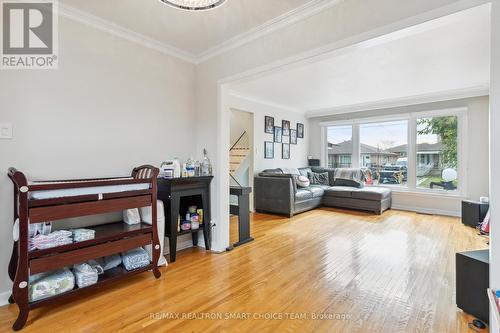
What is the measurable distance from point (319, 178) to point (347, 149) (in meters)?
1.14

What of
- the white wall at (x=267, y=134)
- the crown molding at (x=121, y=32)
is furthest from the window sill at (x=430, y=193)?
the crown molding at (x=121, y=32)

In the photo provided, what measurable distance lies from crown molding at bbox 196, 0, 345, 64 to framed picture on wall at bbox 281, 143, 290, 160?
3.41 m

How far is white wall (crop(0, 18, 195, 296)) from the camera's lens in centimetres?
194

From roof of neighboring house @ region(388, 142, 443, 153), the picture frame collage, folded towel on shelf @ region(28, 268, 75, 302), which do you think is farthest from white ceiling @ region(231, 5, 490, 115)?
folded towel on shelf @ region(28, 268, 75, 302)

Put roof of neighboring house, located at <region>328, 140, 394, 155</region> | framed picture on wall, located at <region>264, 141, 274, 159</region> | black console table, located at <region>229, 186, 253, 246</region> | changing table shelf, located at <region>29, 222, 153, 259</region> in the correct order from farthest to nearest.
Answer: roof of neighboring house, located at <region>328, 140, 394, 155</region>
framed picture on wall, located at <region>264, 141, 274, 159</region>
black console table, located at <region>229, 186, 253, 246</region>
changing table shelf, located at <region>29, 222, 153, 259</region>

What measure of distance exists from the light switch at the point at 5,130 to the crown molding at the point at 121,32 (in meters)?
1.04

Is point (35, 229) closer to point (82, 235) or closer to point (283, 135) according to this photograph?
point (82, 235)

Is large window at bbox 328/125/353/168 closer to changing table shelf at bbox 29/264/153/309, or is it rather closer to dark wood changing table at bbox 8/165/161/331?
dark wood changing table at bbox 8/165/161/331

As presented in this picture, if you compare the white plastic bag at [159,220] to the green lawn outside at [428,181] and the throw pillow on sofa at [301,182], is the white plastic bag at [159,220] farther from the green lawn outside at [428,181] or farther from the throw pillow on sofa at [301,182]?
the green lawn outside at [428,181]

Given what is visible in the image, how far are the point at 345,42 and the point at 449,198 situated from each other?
15.1ft

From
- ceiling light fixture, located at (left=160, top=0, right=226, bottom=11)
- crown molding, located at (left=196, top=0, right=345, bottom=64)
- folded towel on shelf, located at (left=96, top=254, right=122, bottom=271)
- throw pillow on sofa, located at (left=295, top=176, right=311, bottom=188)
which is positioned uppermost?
crown molding, located at (left=196, top=0, right=345, bottom=64)

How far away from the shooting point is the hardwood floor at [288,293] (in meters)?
1.63

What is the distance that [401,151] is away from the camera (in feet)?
18.4

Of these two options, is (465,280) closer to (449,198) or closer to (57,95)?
(57,95)
